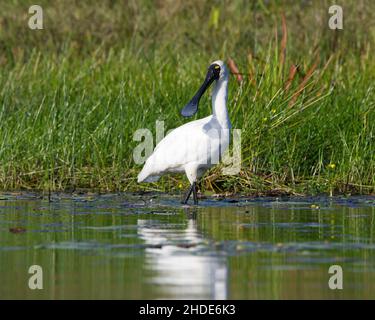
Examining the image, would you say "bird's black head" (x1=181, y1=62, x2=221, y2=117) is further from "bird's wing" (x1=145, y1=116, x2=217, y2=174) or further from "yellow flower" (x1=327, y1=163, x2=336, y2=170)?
"yellow flower" (x1=327, y1=163, x2=336, y2=170)

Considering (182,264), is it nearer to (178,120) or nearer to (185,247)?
(185,247)

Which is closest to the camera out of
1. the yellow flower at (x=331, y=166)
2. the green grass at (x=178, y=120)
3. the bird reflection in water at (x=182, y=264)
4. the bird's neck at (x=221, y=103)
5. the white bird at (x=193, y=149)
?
the bird reflection in water at (x=182, y=264)

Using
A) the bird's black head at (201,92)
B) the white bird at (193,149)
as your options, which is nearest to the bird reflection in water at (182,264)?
the white bird at (193,149)

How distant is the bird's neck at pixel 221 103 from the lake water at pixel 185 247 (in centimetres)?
76

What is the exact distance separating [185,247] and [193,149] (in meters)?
3.03

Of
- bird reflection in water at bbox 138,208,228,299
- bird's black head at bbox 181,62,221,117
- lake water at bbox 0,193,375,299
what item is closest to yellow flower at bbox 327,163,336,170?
lake water at bbox 0,193,375,299

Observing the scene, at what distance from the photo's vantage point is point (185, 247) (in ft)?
26.7

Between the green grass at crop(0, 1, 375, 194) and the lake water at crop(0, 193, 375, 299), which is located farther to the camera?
the green grass at crop(0, 1, 375, 194)

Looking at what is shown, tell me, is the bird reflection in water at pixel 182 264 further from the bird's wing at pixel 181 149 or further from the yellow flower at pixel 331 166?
the yellow flower at pixel 331 166

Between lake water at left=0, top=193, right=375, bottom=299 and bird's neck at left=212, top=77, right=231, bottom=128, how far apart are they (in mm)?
760

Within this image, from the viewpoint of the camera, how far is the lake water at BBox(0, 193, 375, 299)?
6.79 meters

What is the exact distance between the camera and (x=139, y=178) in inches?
452

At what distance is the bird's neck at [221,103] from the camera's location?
11.3 meters
